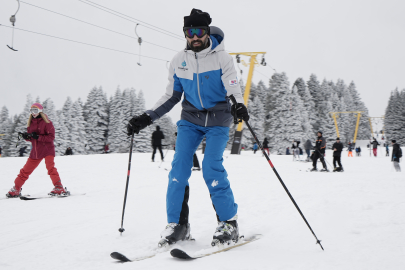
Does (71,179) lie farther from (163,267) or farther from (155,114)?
→ (163,267)

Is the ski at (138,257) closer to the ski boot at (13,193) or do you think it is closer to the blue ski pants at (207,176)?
the blue ski pants at (207,176)

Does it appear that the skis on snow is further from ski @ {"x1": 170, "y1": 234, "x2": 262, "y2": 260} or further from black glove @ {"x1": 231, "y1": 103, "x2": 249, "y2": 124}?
black glove @ {"x1": 231, "y1": 103, "x2": 249, "y2": 124}

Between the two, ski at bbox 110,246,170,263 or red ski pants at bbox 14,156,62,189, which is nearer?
ski at bbox 110,246,170,263

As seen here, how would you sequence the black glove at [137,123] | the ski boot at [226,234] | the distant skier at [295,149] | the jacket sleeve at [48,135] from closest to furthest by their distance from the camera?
the ski boot at [226,234] < the black glove at [137,123] < the jacket sleeve at [48,135] < the distant skier at [295,149]

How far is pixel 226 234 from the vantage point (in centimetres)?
248

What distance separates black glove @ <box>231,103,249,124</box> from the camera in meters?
2.59

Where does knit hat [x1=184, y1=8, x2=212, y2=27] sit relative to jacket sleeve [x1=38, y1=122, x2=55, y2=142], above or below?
above

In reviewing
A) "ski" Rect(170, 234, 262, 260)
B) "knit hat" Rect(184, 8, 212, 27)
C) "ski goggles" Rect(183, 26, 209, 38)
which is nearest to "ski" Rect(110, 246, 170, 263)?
"ski" Rect(170, 234, 262, 260)

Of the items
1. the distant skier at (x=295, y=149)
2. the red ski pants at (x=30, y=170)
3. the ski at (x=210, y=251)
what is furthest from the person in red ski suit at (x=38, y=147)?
the distant skier at (x=295, y=149)

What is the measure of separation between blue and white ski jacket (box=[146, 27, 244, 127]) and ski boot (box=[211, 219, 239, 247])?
0.88 metres

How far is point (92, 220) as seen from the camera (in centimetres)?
360

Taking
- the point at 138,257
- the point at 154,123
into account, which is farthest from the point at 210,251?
the point at 154,123

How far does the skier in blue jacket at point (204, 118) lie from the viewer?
8.54 feet

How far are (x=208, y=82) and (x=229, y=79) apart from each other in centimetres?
19
